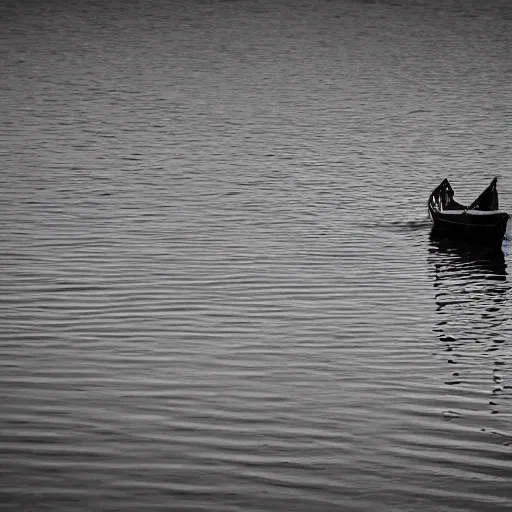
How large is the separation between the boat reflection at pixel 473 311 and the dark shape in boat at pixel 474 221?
0.38 metres

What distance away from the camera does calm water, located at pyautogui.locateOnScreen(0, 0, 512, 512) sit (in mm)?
16703

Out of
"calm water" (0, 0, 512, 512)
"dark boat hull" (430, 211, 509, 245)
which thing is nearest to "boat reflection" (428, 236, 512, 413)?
"calm water" (0, 0, 512, 512)

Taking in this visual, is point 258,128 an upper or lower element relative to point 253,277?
upper

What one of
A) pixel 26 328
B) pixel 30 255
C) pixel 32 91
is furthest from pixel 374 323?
pixel 32 91

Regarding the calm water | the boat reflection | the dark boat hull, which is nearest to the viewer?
the calm water

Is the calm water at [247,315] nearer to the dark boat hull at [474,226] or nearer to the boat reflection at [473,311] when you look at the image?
the boat reflection at [473,311]

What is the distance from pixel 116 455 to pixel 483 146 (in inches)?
2157

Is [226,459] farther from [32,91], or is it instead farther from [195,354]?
[32,91]

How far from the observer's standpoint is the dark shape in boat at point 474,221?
124 feet

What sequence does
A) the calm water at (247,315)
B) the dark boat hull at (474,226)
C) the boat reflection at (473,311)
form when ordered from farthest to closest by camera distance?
the dark boat hull at (474,226) → the boat reflection at (473,311) → the calm water at (247,315)

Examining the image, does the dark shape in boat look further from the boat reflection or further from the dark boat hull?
the boat reflection

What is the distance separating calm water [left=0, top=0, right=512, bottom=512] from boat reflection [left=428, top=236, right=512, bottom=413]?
0.09 meters

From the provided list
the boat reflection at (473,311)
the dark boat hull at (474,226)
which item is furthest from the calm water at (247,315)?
the dark boat hull at (474,226)

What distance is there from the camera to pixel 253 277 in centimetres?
3181
